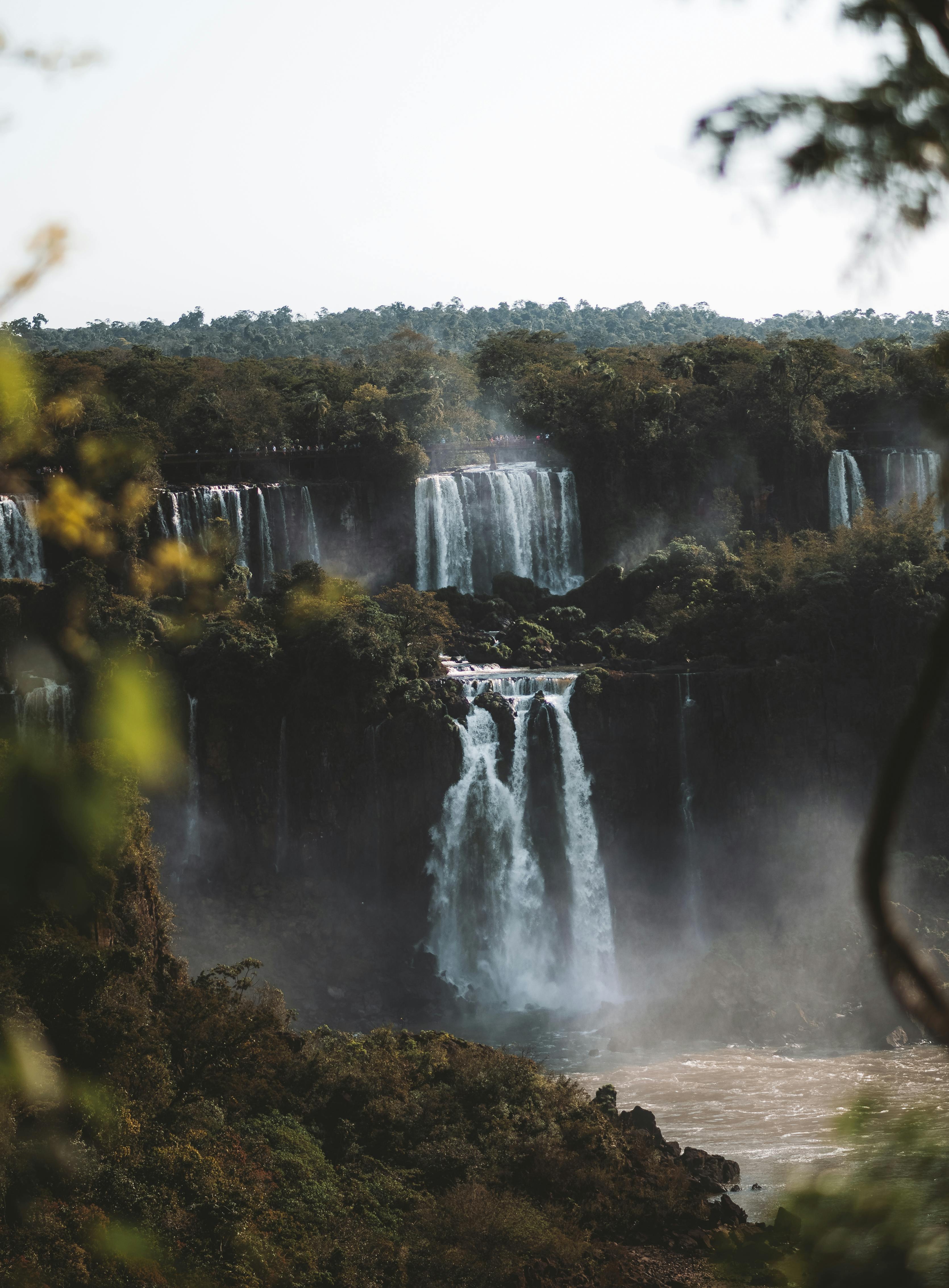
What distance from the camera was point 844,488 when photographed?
42.5 metres

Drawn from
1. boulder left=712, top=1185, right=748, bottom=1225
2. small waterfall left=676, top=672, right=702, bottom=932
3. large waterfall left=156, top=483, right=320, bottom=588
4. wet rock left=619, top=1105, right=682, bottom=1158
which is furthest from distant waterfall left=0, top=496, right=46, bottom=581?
boulder left=712, top=1185, right=748, bottom=1225

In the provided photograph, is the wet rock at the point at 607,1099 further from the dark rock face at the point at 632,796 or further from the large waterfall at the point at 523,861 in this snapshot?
the dark rock face at the point at 632,796

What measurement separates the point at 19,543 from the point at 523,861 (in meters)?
15.4

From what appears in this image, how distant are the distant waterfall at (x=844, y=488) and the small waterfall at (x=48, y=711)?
24.7 meters

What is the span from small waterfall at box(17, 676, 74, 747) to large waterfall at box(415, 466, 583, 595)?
1299 cm

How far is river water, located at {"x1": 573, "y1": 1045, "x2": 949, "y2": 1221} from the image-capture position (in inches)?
804

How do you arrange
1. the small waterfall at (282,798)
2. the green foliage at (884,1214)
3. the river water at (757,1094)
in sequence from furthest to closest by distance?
the small waterfall at (282,798) < the river water at (757,1094) < the green foliage at (884,1214)

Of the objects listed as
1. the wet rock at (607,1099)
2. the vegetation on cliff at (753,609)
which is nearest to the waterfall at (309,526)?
the vegetation on cliff at (753,609)

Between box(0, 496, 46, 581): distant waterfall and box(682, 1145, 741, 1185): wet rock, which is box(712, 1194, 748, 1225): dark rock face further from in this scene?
box(0, 496, 46, 581): distant waterfall

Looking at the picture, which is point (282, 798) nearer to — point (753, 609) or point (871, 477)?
point (753, 609)

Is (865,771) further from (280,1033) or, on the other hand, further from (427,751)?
(280,1033)

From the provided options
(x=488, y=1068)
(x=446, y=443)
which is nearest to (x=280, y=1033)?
(x=488, y=1068)

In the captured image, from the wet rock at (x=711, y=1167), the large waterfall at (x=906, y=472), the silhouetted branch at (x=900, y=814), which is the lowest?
the wet rock at (x=711, y=1167)

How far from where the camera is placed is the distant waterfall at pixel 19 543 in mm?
33500
